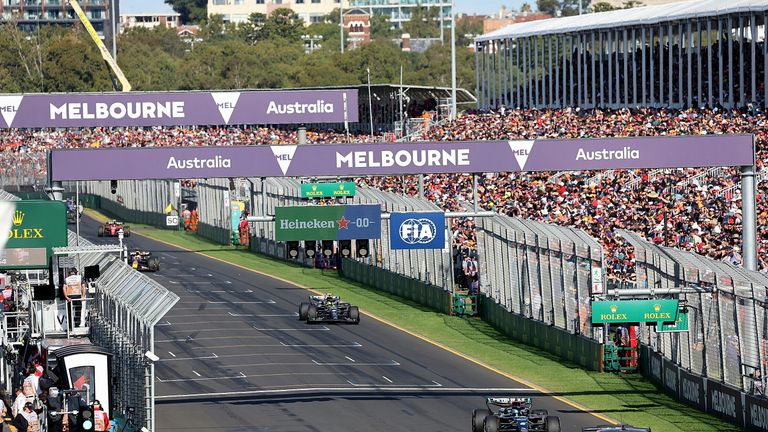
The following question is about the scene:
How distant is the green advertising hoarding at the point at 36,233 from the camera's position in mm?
28641

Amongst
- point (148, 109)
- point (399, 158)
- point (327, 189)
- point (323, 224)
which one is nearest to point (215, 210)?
point (327, 189)

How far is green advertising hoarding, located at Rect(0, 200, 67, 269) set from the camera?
2864 cm

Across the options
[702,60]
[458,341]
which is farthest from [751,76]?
[458,341]

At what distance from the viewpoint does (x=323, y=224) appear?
45.5m

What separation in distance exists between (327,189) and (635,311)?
28.6 meters

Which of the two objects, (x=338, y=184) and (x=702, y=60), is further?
(x=702, y=60)

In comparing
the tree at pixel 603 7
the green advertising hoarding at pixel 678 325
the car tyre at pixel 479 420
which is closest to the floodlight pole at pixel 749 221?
the green advertising hoarding at pixel 678 325

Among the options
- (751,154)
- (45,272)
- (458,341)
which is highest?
(751,154)

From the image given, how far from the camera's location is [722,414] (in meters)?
33.6

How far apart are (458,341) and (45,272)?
43.3 feet

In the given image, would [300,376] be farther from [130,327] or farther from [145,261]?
[145,261]

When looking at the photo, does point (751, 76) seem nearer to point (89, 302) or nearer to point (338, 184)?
point (338, 184)

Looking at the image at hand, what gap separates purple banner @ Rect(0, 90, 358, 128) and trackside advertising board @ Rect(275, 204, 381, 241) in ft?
11.5

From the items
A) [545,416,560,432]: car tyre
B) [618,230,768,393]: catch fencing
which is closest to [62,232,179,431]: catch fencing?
[545,416,560,432]: car tyre
